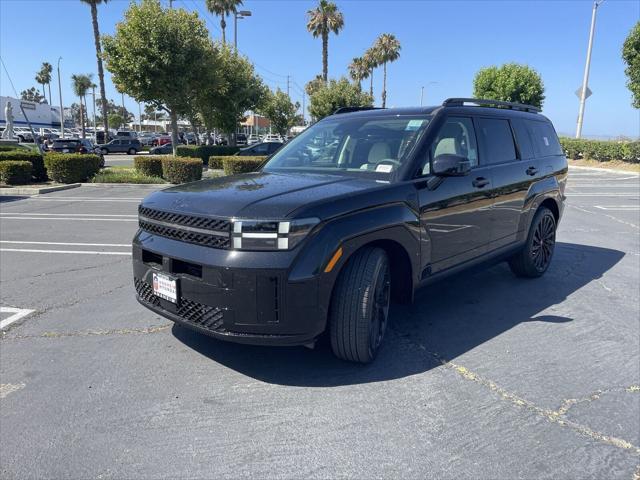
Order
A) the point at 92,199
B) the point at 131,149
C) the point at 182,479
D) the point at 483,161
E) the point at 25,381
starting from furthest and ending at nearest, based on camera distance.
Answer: the point at 131,149, the point at 92,199, the point at 483,161, the point at 25,381, the point at 182,479

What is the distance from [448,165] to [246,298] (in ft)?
6.04

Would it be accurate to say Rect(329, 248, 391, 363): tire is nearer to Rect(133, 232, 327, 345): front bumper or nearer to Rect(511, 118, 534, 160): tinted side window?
Rect(133, 232, 327, 345): front bumper

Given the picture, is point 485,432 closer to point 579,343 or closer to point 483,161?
point 579,343

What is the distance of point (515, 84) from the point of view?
39406 mm

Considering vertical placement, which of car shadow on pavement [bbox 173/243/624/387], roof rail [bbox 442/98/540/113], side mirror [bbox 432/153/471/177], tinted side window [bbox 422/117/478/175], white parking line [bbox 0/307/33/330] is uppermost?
roof rail [bbox 442/98/540/113]

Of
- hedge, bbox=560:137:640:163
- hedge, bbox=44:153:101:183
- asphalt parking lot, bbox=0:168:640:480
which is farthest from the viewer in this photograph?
hedge, bbox=560:137:640:163

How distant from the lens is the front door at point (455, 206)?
3.77 metres

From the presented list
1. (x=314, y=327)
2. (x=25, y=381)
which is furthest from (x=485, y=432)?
(x=25, y=381)

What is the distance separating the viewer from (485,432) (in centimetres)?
273

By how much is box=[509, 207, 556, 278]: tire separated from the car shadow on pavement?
0.14 metres

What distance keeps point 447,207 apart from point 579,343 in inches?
62.1

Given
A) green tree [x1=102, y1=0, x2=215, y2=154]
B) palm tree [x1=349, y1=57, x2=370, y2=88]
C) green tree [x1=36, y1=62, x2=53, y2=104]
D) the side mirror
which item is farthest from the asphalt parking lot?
green tree [x1=36, y1=62, x2=53, y2=104]

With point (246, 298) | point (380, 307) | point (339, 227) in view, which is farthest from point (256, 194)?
point (380, 307)

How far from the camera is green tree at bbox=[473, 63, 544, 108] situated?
3941 centimetres
